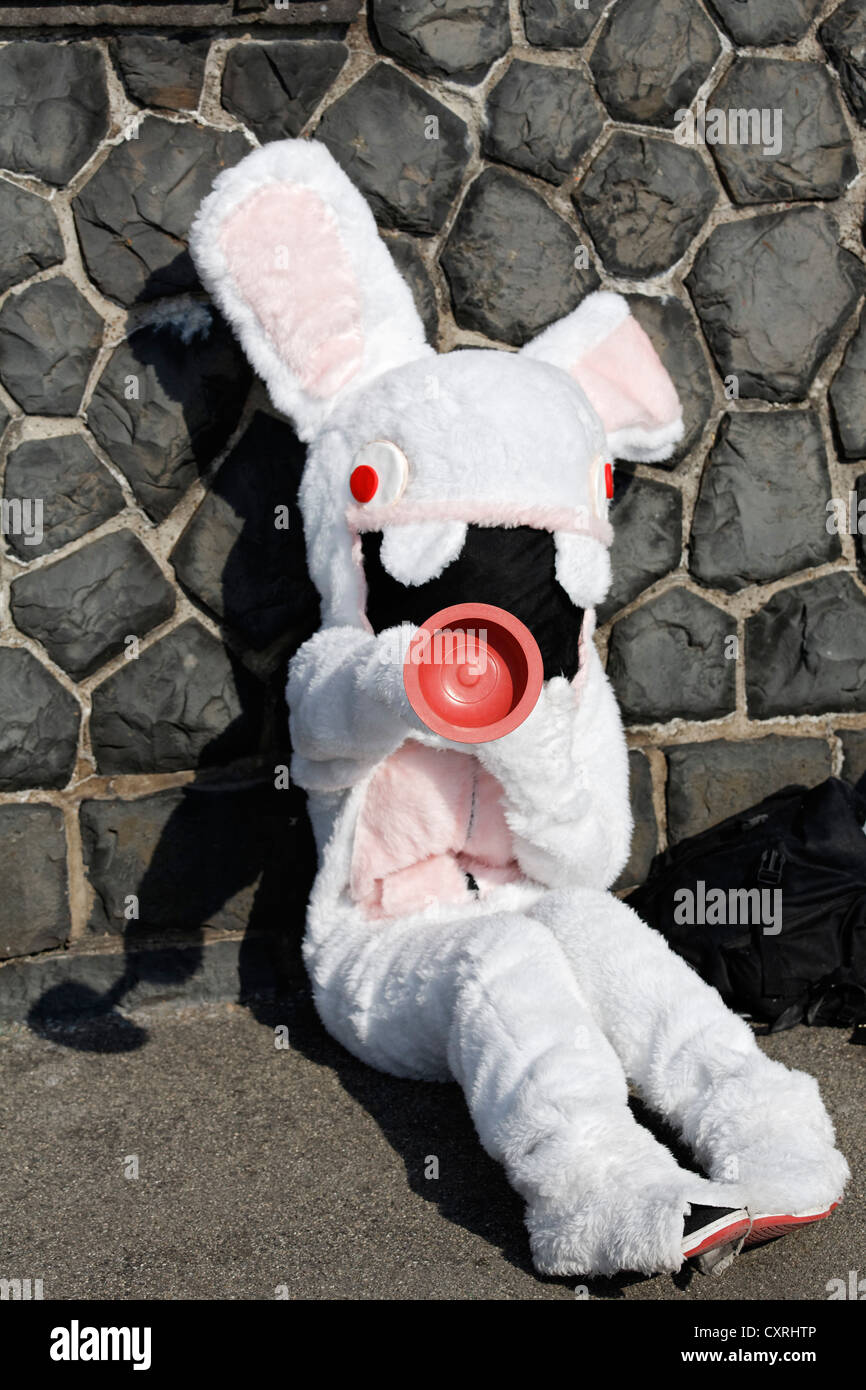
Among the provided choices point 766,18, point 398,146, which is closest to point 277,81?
point 398,146

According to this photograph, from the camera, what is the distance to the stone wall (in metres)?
2.65

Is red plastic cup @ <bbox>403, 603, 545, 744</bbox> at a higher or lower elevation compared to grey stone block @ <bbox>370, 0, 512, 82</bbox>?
lower

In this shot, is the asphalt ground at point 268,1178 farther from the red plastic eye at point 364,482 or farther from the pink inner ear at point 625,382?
the pink inner ear at point 625,382

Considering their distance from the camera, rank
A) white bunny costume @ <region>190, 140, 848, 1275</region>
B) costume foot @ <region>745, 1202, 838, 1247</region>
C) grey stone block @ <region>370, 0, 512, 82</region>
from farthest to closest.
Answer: grey stone block @ <region>370, 0, 512, 82</region>
white bunny costume @ <region>190, 140, 848, 1275</region>
costume foot @ <region>745, 1202, 838, 1247</region>

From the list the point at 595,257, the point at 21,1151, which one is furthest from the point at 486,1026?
the point at 595,257

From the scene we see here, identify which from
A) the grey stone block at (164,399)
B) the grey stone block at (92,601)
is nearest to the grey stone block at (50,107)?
the grey stone block at (164,399)

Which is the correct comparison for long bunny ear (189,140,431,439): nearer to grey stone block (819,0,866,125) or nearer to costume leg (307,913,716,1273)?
costume leg (307,913,716,1273)

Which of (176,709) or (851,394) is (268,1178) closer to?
(176,709)

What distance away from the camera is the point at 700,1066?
6.57 feet

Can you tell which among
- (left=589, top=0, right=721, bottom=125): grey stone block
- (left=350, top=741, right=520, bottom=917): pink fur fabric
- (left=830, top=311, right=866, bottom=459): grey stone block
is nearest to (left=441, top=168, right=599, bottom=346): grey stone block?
(left=589, top=0, right=721, bottom=125): grey stone block

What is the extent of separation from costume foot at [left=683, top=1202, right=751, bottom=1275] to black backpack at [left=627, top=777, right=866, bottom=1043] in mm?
879

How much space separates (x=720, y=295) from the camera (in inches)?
114

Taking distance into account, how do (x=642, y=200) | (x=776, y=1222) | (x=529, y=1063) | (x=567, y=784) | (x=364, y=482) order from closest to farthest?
(x=776, y=1222) < (x=529, y=1063) < (x=567, y=784) < (x=364, y=482) < (x=642, y=200)

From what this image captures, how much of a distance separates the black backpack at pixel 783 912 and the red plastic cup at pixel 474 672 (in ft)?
3.34
